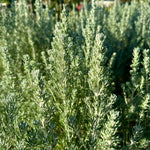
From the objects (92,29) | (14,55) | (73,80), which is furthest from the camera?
(14,55)

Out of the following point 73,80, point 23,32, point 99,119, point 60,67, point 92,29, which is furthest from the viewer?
point 23,32

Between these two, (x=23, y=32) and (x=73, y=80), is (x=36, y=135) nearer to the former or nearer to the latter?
(x=73, y=80)

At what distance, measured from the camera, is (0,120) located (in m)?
1.71

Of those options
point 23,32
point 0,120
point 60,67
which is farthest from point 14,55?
point 0,120

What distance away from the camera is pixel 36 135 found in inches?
69.7

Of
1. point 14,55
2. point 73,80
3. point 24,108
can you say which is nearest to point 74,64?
point 73,80

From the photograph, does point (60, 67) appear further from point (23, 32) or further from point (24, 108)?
point (23, 32)

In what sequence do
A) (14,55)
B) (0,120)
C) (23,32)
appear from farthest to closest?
(23,32)
(14,55)
(0,120)

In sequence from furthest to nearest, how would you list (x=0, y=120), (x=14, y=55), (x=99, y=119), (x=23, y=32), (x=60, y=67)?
(x=23, y=32), (x=14, y=55), (x=60, y=67), (x=99, y=119), (x=0, y=120)

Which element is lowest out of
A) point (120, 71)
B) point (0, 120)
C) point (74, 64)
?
point (120, 71)

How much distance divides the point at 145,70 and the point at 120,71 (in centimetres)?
250

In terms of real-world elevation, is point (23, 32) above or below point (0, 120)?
above

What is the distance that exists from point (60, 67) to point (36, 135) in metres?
0.87

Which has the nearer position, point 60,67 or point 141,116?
point 60,67
